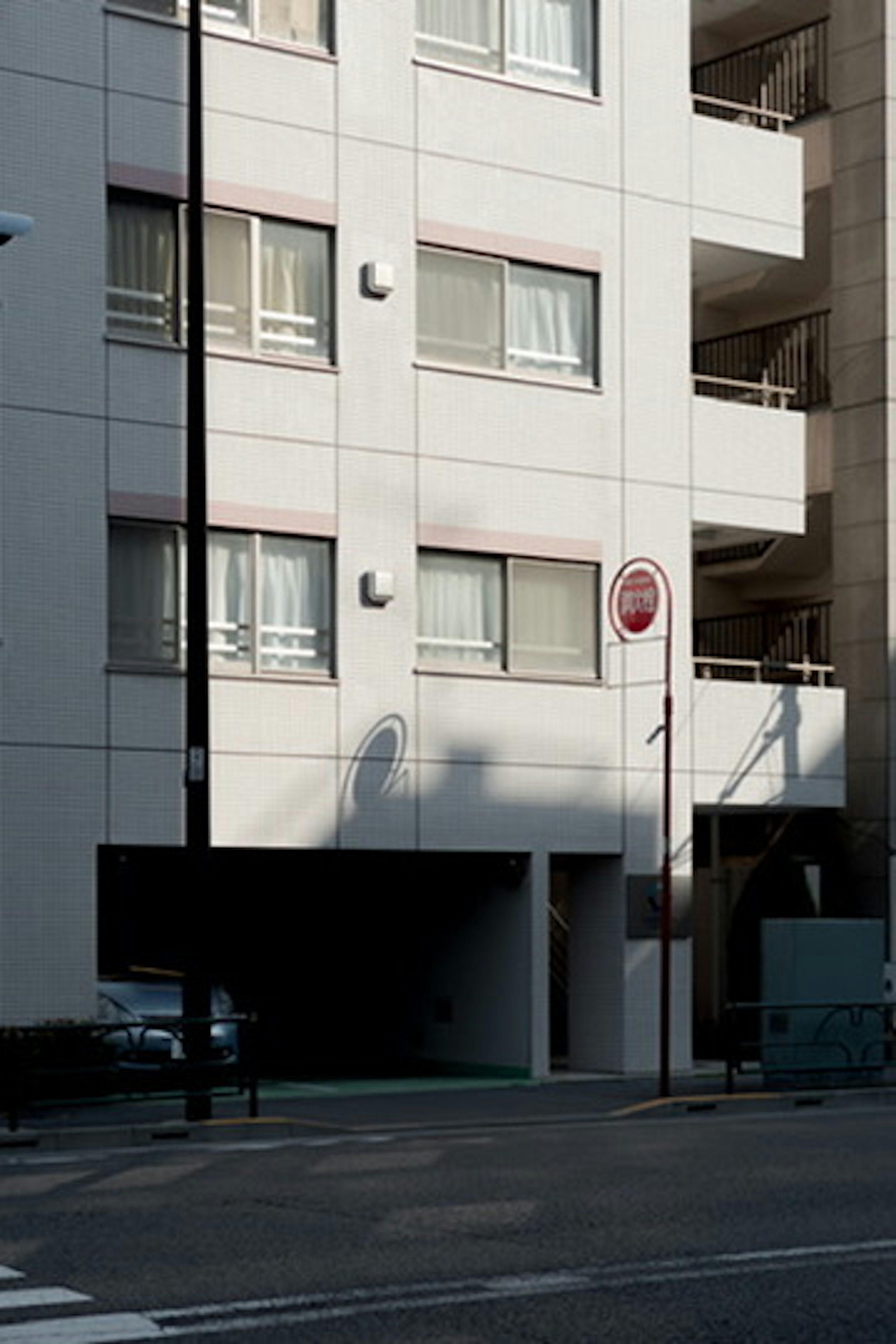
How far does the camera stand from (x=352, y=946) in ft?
112

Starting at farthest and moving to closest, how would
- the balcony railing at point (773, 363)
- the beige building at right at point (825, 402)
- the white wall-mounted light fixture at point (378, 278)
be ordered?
the balcony railing at point (773, 363) → the beige building at right at point (825, 402) → the white wall-mounted light fixture at point (378, 278)

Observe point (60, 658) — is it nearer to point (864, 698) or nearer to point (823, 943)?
point (823, 943)

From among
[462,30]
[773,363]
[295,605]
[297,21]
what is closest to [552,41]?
[462,30]

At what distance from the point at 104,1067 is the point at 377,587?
25.6 ft

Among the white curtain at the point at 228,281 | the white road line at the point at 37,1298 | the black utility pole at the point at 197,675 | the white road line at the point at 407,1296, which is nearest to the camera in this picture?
the white road line at the point at 407,1296

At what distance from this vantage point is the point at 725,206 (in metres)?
32.5

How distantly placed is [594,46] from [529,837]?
9378mm

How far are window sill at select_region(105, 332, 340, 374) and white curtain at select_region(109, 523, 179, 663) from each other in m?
1.86

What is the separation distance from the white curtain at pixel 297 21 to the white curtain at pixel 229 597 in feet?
18.1

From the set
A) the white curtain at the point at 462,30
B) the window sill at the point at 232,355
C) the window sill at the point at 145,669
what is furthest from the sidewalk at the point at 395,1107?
the white curtain at the point at 462,30

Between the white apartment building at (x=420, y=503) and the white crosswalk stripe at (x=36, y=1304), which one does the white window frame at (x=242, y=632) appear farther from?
the white crosswalk stripe at (x=36, y=1304)

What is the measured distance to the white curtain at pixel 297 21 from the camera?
28.7 meters

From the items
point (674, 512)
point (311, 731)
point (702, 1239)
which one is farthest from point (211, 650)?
point (702, 1239)

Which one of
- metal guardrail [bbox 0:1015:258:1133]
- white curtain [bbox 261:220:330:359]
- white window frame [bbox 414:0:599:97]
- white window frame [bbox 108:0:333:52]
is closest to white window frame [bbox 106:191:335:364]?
white curtain [bbox 261:220:330:359]
